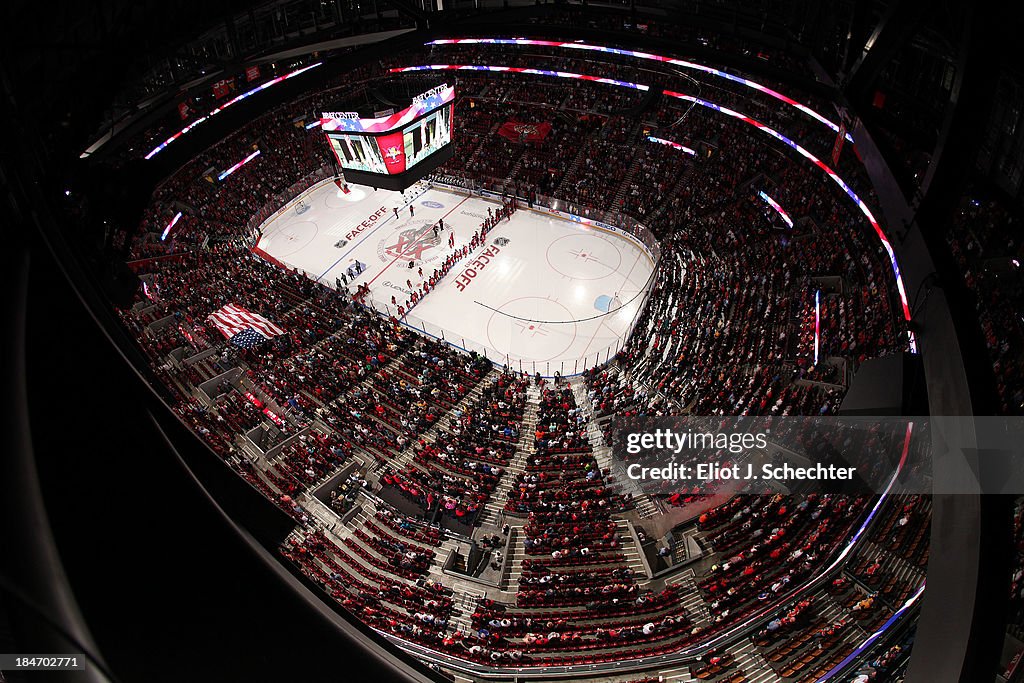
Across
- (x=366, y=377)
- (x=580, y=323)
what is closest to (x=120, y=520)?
(x=366, y=377)

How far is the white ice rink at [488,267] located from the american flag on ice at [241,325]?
585 centimetres

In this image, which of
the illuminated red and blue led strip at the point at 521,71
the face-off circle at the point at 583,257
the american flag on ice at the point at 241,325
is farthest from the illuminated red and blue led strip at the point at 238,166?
the face-off circle at the point at 583,257

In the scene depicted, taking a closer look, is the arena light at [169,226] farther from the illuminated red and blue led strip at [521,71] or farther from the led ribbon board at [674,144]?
the led ribbon board at [674,144]

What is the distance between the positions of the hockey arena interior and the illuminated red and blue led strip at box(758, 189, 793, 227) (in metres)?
0.15

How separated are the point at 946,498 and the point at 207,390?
2331 centimetres

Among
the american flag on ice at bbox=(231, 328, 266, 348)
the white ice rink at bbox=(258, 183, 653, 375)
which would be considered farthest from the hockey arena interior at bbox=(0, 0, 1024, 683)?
the white ice rink at bbox=(258, 183, 653, 375)

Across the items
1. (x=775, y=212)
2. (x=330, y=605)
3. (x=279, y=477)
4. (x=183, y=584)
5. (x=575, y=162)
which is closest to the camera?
(x=183, y=584)

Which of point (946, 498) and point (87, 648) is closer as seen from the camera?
point (87, 648)

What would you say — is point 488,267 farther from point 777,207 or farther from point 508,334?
point 777,207

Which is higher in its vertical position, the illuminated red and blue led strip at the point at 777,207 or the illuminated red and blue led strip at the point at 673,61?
the illuminated red and blue led strip at the point at 673,61

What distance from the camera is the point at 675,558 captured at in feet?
49.6

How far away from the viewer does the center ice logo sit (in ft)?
108

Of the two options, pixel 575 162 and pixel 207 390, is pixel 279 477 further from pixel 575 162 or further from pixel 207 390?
pixel 575 162

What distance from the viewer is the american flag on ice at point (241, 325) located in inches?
948
